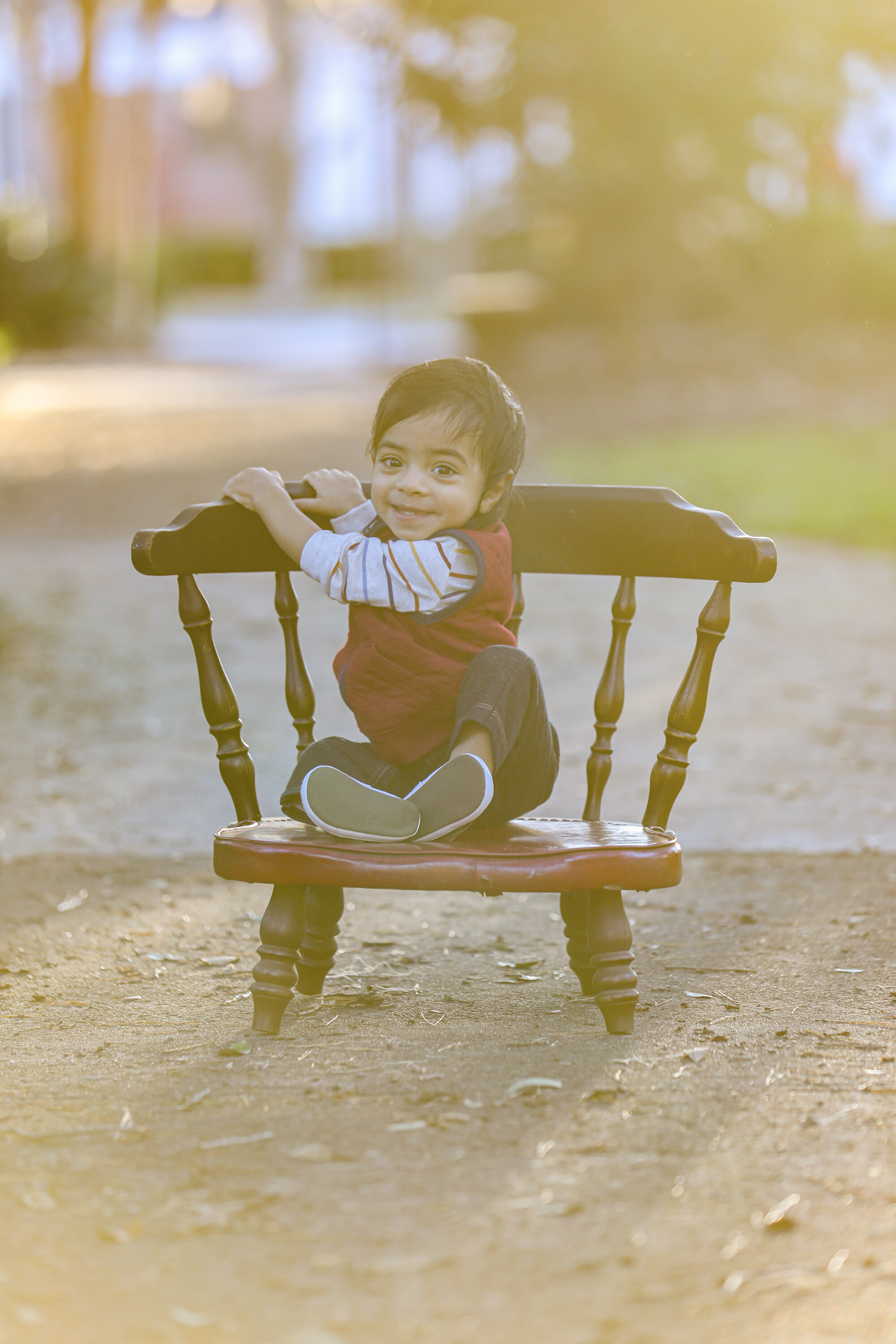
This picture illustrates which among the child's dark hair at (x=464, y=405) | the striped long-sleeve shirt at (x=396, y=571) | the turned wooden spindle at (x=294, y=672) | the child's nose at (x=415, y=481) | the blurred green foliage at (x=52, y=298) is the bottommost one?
the turned wooden spindle at (x=294, y=672)

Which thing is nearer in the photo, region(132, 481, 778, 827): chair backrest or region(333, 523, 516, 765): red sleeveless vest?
region(333, 523, 516, 765): red sleeveless vest

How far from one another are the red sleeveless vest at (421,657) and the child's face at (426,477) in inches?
1.8

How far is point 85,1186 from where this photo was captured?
8.15 ft

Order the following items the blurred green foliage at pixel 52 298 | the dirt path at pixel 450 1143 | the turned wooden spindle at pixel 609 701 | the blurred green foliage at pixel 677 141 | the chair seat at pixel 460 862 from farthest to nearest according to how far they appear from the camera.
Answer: the blurred green foliage at pixel 52 298, the blurred green foliage at pixel 677 141, the turned wooden spindle at pixel 609 701, the chair seat at pixel 460 862, the dirt path at pixel 450 1143

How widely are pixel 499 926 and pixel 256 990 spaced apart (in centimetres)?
108

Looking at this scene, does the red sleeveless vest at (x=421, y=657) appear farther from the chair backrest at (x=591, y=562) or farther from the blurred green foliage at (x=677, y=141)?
the blurred green foliage at (x=677, y=141)

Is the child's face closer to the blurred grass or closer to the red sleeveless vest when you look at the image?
the red sleeveless vest

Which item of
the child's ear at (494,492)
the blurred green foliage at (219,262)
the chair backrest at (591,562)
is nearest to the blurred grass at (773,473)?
the chair backrest at (591,562)

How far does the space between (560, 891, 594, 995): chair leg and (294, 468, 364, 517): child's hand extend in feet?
3.16

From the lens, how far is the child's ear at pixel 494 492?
10.2ft

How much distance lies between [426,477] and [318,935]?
1033 millimetres

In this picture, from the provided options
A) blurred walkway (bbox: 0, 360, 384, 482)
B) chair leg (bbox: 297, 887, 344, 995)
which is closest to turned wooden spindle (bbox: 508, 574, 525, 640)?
chair leg (bbox: 297, 887, 344, 995)

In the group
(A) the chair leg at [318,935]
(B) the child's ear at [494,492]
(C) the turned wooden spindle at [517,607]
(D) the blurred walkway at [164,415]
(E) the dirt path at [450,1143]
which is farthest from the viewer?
(D) the blurred walkway at [164,415]

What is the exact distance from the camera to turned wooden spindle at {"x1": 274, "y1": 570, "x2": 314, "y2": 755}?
3.48 metres
